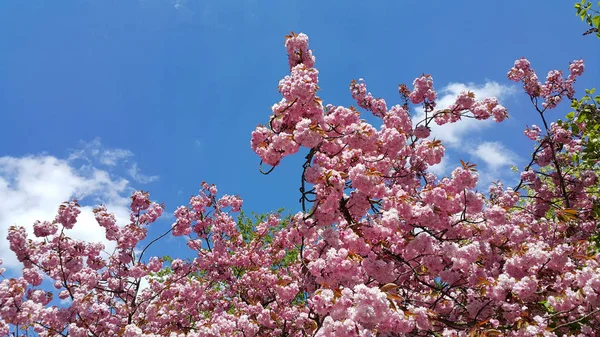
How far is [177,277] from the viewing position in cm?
1166

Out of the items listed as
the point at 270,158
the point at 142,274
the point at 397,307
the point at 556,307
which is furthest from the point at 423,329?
the point at 142,274

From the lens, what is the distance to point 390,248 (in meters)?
5.85

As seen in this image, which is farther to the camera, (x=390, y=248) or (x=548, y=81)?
(x=548, y=81)

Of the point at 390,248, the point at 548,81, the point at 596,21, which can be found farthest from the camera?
the point at 548,81

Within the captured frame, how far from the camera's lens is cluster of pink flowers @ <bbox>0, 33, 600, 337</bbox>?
4.98 meters

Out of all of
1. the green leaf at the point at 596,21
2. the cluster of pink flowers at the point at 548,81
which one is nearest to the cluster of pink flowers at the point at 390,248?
the cluster of pink flowers at the point at 548,81

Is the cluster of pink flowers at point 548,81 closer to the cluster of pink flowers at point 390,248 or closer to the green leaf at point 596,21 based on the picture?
the cluster of pink flowers at point 390,248

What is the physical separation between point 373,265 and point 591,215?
5488 mm

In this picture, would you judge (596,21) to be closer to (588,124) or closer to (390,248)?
(588,124)

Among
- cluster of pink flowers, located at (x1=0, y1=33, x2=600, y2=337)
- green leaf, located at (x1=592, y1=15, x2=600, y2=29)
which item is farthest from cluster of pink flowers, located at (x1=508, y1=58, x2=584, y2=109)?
green leaf, located at (x1=592, y1=15, x2=600, y2=29)

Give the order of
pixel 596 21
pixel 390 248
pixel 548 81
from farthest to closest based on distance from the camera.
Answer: pixel 548 81, pixel 596 21, pixel 390 248

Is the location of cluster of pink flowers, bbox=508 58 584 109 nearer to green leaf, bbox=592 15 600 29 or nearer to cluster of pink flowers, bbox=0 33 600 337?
cluster of pink flowers, bbox=0 33 600 337

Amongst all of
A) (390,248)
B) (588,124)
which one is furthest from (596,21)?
(390,248)

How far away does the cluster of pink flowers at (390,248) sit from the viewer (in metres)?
4.98
